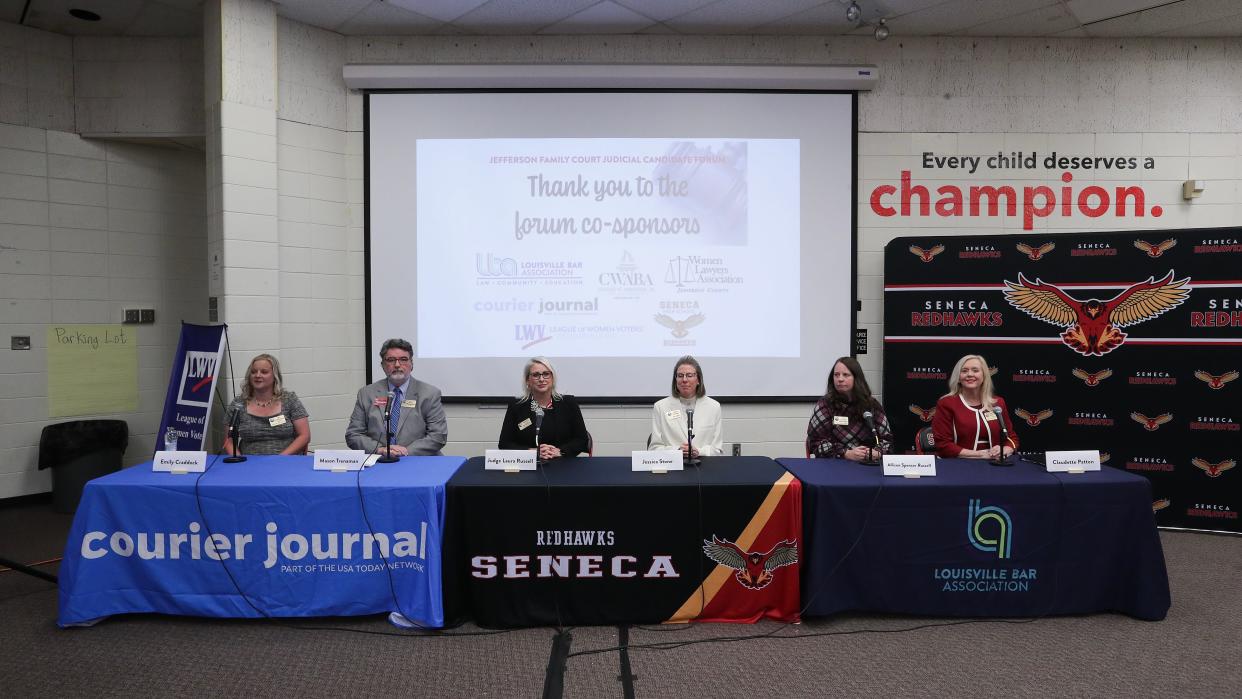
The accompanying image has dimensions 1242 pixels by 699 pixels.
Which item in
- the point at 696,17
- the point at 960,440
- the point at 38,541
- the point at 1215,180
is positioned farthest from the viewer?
the point at 1215,180

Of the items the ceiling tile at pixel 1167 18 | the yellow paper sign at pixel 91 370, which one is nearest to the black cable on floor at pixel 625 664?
the yellow paper sign at pixel 91 370

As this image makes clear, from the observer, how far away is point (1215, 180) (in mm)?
4766

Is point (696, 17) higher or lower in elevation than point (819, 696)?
higher

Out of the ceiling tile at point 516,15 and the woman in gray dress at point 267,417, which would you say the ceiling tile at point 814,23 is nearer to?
the ceiling tile at point 516,15

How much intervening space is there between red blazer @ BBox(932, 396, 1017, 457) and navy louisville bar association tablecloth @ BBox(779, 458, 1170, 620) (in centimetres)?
61

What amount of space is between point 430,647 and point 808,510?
159cm

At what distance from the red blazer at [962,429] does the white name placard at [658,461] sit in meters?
1.52

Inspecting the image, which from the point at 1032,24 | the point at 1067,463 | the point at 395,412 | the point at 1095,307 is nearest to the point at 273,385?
the point at 395,412

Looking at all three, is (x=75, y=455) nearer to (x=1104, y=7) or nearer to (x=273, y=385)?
(x=273, y=385)

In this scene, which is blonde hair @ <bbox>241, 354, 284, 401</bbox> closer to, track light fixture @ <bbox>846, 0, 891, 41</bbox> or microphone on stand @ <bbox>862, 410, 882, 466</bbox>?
microphone on stand @ <bbox>862, 410, 882, 466</bbox>

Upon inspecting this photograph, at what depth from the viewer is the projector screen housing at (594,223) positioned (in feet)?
15.2

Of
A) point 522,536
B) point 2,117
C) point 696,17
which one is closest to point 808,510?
point 522,536

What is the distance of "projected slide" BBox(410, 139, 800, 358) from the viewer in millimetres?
4637

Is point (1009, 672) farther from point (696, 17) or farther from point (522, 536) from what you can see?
point (696, 17)
